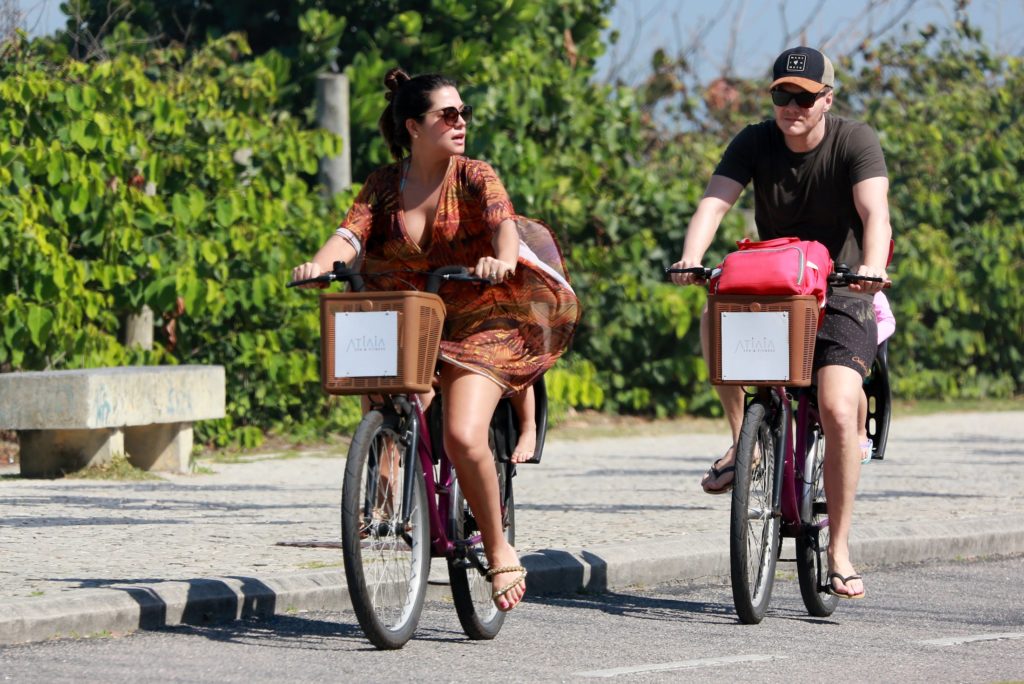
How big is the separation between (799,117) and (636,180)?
8.65 meters

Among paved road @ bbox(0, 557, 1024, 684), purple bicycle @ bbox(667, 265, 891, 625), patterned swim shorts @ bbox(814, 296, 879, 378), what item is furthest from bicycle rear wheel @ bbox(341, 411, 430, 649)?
patterned swim shorts @ bbox(814, 296, 879, 378)

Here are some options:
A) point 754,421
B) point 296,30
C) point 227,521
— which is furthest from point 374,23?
point 754,421

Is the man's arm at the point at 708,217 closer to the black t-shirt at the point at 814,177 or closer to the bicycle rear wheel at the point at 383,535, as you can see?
the black t-shirt at the point at 814,177

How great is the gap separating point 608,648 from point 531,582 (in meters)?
1.18

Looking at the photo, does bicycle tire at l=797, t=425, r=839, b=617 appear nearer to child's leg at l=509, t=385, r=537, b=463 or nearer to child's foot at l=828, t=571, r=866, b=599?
child's foot at l=828, t=571, r=866, b=599

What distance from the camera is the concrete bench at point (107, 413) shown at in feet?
33.3

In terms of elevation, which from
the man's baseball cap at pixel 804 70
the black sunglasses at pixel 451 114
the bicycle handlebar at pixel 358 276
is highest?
the man's baseball cap at pixel 804 70

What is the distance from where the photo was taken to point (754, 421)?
6.33 m

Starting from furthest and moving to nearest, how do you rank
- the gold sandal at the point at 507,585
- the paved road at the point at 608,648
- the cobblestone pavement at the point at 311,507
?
the cobblestone pavement at the point at 311,507
the gold sandal at the point at 507,585
the paved road at the point at 608,648

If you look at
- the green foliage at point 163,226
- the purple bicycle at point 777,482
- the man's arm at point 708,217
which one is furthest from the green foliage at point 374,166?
the purple bicycle at point 777,482

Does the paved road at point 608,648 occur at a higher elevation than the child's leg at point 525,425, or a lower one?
lower

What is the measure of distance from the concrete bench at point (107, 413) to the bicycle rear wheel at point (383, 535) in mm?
4701

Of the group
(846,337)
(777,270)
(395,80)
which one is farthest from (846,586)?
(395,80)

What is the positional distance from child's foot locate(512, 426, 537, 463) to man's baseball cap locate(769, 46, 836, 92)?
→ 1463 mm
